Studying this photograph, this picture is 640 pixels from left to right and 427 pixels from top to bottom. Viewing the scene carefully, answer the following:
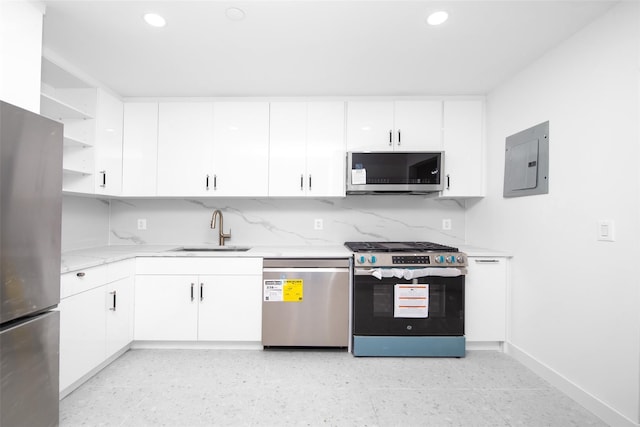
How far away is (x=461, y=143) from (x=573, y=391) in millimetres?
1946

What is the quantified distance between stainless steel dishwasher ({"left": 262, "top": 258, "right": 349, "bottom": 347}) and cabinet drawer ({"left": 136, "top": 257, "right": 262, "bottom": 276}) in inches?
6.2

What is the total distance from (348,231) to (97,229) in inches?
95.9

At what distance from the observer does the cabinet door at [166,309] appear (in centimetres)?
232

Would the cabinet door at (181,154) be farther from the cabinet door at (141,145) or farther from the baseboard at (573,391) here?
the baseboard at (573,391)

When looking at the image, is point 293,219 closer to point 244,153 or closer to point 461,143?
point 244,153

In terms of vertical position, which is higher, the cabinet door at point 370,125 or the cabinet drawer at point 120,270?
the cabinet door at point 370,125

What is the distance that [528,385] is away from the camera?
6.26ft

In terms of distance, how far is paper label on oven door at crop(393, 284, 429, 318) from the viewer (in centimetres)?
226

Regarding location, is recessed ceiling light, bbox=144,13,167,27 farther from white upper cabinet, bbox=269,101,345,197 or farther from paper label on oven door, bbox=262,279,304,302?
paper label on oven door, bbox=262,279,304,302

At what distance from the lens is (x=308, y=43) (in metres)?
1.85

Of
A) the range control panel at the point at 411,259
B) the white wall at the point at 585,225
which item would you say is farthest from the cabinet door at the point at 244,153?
the white wall at the point at 585,225

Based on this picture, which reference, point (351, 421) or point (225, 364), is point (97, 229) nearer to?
point (225, 364)

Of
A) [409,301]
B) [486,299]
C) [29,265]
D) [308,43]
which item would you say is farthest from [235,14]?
[486,299]

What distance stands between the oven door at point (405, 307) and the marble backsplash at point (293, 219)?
0.74 meters
